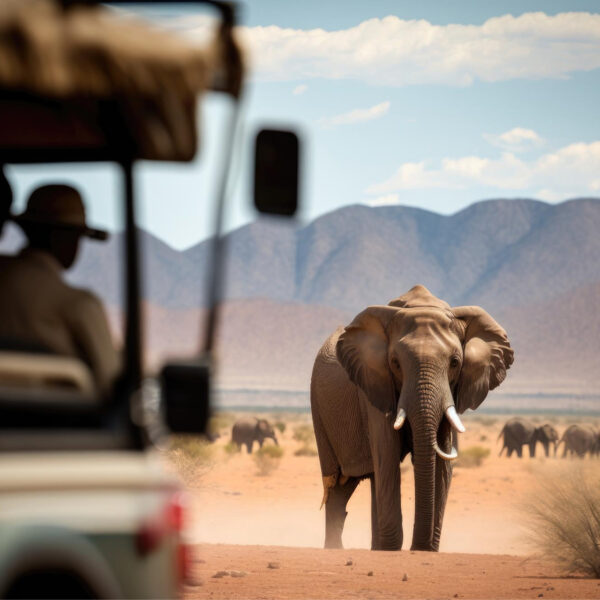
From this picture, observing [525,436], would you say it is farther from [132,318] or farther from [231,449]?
[132,318]

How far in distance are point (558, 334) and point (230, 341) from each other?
114 feet

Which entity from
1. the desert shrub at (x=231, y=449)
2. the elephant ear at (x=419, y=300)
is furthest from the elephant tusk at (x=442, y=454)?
the desert shrub at (x=231, y=449)

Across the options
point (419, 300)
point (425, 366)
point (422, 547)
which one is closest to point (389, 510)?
point (422, 547)

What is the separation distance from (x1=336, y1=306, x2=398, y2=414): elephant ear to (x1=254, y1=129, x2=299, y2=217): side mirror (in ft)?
35.9

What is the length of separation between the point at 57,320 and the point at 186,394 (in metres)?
0.55

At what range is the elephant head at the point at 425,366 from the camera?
14.3 m

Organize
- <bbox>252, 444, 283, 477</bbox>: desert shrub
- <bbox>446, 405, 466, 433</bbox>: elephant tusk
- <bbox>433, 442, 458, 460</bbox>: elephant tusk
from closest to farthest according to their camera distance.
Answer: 1. <bbox>433, 442, 458, 460</bbox>: elephant tusk
2. <bbox>446, 405, 466, 433</bbox>: elephant tusk
3. <bbox>252, 444, 283, 477</bbox>: desert shrub

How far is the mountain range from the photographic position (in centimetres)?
13350

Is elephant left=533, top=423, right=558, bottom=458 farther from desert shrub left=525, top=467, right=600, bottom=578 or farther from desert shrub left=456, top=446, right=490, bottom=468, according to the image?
desert shrub left=525, top=467, right=600, bottom=578

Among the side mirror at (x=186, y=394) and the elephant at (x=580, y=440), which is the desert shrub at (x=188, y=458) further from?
the side mirror at (x=186, y=394)

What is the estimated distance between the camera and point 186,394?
4.28m

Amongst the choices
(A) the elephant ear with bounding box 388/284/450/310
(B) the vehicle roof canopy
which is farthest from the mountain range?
(B) the vehicle roof canopy

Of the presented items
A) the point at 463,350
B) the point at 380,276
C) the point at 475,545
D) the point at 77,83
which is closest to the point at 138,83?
the point at 77,83

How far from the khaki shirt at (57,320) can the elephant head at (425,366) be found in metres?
9.94
